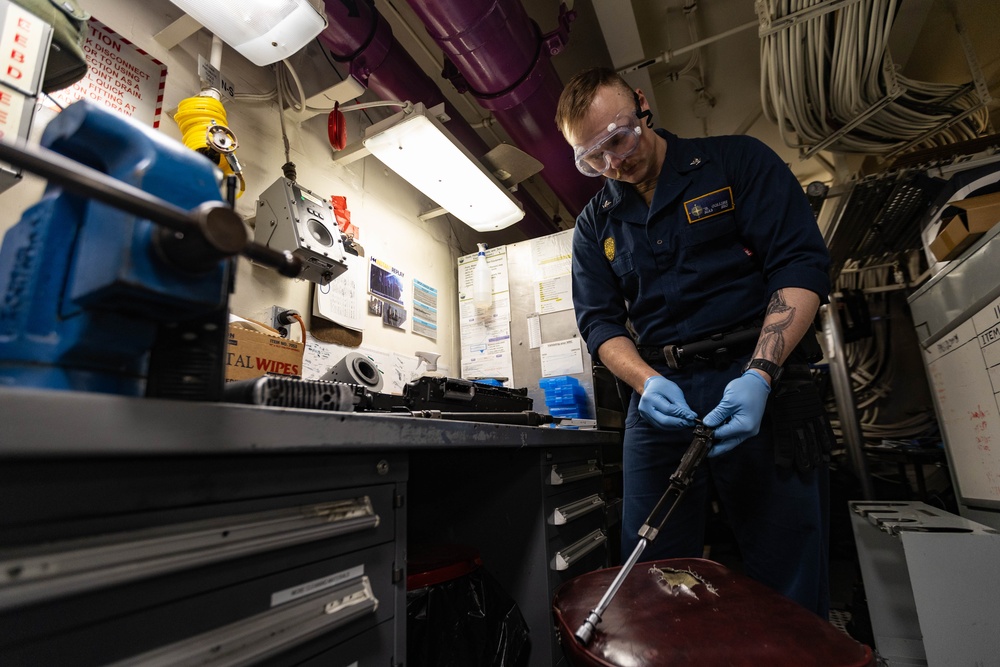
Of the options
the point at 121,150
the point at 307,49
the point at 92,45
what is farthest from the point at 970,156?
the point at 92,45

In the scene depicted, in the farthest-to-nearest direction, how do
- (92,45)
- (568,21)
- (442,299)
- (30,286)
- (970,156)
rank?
1. (442,299)
2. (970,156)
3. (568,21)
4. (92,45)
5. (30,286)

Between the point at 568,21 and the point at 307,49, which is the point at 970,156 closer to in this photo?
the point at 568,21

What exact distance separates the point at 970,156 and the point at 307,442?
3.10 metres

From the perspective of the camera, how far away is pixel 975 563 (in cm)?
124

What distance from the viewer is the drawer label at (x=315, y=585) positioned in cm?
52

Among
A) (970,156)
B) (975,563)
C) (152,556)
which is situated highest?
(970,156)

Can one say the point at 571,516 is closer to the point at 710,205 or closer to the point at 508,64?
the point at 710,205

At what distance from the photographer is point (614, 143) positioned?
1.31m

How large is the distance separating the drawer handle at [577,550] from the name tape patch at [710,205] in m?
0.95

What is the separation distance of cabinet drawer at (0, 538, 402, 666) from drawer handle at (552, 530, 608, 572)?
2.02 feet

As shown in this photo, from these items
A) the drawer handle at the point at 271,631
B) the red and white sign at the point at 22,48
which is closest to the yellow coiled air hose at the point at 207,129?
the red and white sign at the point at 22,48

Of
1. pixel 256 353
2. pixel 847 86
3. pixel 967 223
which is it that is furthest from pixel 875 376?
pixel 256 353

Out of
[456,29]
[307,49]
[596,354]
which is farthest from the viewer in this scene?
[307,49]

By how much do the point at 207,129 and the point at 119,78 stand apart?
316 mm
